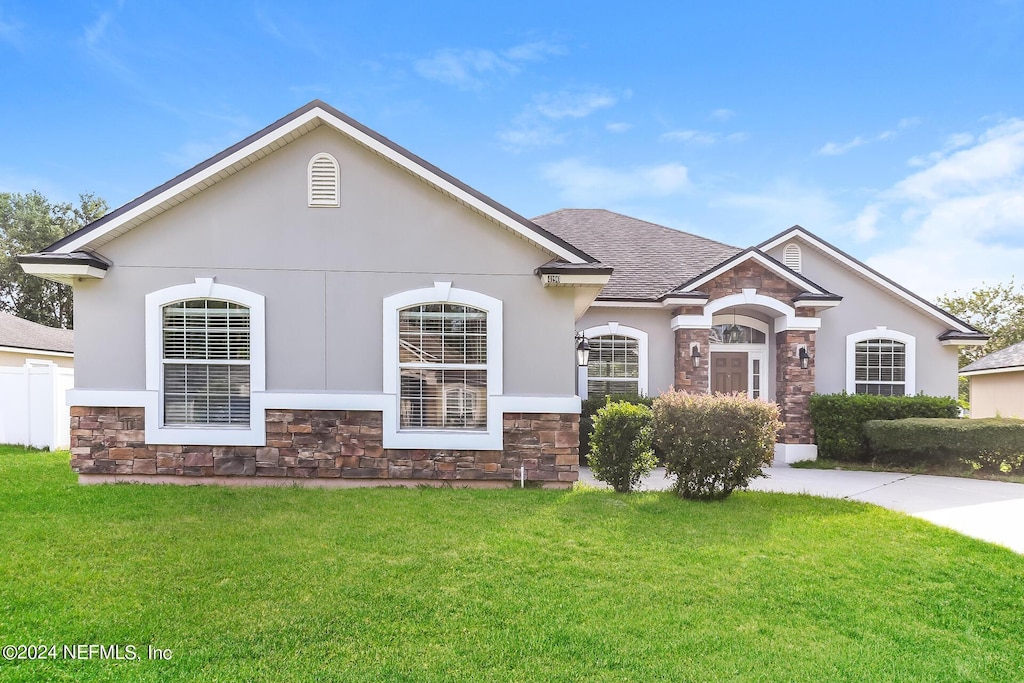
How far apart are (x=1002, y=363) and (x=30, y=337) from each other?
102 feet

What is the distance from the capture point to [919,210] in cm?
1566

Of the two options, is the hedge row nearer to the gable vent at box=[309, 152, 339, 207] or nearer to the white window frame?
the gable vent at box=[309, 152, 339, 207]

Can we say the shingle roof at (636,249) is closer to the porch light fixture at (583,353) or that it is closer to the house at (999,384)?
the porch light fixture at (583,353)

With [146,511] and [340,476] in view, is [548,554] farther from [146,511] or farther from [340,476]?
[146,511]

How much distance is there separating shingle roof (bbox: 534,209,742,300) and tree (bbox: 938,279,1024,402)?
74.5 ft

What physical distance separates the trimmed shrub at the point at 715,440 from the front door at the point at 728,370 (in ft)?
18.9

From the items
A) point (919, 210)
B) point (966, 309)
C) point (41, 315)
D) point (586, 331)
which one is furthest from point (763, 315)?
point (41, 315)

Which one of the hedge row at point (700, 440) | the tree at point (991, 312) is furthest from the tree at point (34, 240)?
the tree at point (991, 312)

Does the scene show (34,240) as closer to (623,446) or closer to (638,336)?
(638,336)

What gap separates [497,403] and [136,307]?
18.0 feet

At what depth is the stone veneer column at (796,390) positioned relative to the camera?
11945 millimetres

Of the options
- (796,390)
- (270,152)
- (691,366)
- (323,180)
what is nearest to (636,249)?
(691,366)

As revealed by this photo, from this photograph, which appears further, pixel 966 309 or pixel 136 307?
pixel 966 309

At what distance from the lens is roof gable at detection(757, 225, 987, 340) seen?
1287 cm
